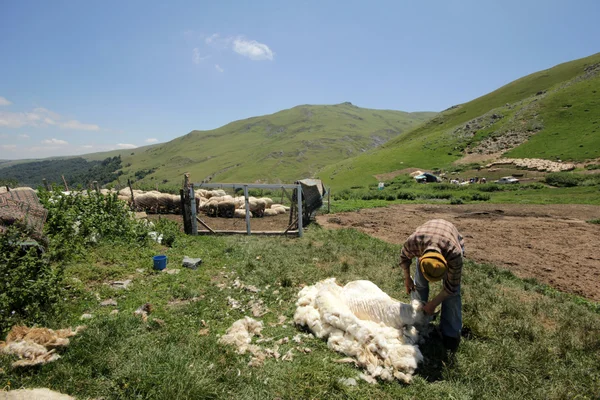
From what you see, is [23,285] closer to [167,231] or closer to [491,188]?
[167,231]

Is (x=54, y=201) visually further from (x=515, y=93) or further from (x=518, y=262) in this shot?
(x=515, y=93)

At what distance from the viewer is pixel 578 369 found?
4.16 meters

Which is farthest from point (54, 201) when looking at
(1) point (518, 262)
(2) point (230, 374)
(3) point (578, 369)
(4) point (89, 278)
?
(1) point (518, 262)

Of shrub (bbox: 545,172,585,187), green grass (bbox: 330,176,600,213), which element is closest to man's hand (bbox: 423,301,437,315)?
green grass (bbox: 330,176,600,213)

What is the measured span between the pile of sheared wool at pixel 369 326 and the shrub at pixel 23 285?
15.0ft

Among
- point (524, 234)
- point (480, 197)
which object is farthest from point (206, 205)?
point (480, 197)

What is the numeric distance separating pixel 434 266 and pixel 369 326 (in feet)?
4.96

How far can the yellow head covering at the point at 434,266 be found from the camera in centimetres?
379

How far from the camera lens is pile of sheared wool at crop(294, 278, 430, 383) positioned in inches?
162

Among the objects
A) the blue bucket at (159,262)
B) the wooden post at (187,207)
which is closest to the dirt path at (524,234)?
the wooden post at (187,207)

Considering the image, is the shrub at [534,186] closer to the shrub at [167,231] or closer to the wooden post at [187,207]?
the wooden post at [187,207]

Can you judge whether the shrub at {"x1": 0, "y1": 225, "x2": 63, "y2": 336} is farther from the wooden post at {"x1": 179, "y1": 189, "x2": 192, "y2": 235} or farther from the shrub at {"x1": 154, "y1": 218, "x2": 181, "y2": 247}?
the wooden post at {"x1": 179, "y1": 189, "x2": 192, "y2": 235}

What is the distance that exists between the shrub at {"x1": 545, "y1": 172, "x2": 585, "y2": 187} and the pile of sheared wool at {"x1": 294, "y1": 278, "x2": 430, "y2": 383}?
33.2 m

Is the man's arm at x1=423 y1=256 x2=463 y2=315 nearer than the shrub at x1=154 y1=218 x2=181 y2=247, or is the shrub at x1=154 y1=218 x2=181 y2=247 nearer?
the man's arm at x1=423 y1=256 x2=463 y2=315
